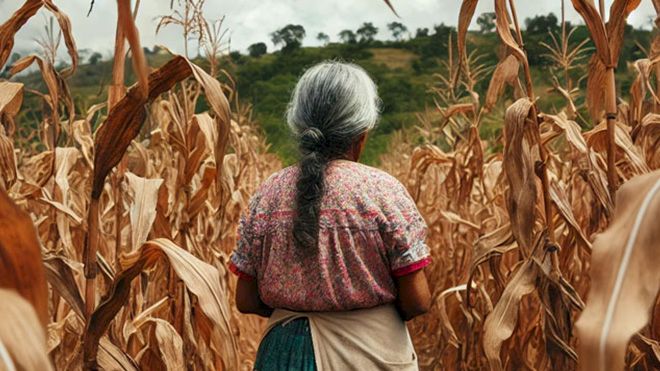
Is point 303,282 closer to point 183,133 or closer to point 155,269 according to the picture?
point 183,133

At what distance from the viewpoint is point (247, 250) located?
162 cm

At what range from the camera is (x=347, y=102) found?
1.56 meters

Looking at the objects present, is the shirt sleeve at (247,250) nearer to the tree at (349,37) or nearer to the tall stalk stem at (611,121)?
the tall stalk stem at (611,121)

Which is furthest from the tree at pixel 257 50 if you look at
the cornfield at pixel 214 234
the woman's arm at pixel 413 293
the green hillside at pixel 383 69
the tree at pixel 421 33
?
the woman's arm at pixel 413 293

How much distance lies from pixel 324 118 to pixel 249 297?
0.44 metres

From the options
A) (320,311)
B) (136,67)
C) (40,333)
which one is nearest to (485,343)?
(320,311)

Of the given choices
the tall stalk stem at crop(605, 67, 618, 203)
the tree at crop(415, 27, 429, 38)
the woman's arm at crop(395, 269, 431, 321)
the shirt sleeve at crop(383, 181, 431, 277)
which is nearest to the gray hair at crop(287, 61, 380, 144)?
the shirt sleeve at crop(383, 181, 431, 277)

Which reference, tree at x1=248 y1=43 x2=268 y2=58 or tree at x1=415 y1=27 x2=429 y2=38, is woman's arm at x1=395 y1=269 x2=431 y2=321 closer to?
tree at x1=248 y1=43 x2=268 y2=58

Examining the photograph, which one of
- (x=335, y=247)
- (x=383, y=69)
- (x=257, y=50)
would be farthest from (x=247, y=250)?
(x=383, y=69)

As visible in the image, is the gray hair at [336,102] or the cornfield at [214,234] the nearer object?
the cornfield at [214,234]

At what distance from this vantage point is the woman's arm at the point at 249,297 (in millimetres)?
1648

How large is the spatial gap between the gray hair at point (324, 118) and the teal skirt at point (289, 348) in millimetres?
192

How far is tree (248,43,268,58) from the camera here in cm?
3506

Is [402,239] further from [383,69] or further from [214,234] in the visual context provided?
[383,69]
